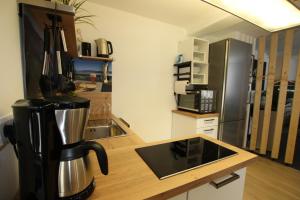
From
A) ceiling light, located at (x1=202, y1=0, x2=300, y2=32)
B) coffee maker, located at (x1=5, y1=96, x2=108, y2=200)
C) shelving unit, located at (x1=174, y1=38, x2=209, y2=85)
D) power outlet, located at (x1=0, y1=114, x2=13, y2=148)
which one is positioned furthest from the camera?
shelving unit, located at (x1=174, y1=38, x2=209, y2=85)

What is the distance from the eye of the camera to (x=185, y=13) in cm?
234

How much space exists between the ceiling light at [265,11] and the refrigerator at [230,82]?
1.25m

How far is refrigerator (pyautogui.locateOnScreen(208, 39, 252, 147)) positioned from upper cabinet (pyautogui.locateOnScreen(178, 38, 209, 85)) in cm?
11

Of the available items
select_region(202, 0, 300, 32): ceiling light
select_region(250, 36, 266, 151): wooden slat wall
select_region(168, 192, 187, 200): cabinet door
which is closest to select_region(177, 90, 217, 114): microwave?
select_region(250, 36, 266, 151): wooden slat wall

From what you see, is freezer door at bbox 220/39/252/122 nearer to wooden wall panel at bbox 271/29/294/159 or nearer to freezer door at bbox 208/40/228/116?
freezer door at bbox 208/40/228/116

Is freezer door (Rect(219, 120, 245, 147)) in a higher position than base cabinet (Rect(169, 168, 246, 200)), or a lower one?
lower

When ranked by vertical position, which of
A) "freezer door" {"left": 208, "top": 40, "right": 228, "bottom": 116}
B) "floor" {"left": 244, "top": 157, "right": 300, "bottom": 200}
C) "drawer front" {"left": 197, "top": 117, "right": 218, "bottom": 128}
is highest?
"freezer door" {"left": 208, "top": 40, "right": 228, "bottom": 116}

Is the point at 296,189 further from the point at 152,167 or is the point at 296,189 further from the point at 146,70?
the point at 146,70

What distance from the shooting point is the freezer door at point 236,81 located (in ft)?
7.96

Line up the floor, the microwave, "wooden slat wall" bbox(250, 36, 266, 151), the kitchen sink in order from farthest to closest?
"wooden slat wall" bbox(250, 36, 266, 151) → the microwave → the floor → the kitchen sink

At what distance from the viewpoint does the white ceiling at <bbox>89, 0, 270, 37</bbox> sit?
81.4 inches

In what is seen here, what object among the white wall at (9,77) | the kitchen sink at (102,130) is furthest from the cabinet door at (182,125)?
the white wall at (9,77)

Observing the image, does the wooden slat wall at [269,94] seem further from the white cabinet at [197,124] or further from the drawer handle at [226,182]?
the drawer handle at [226,182]

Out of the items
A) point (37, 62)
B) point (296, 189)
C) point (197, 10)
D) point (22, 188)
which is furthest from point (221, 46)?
point (22, 188)
